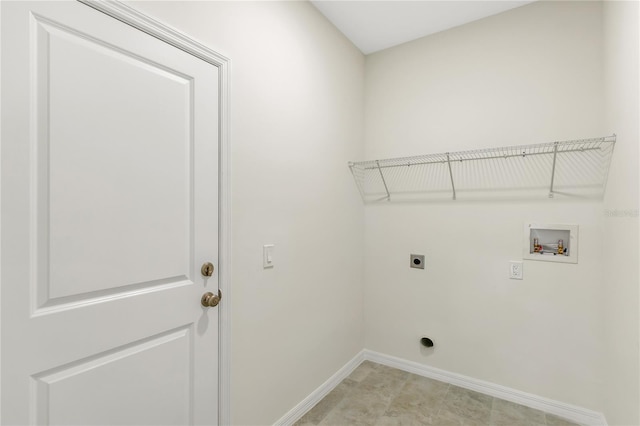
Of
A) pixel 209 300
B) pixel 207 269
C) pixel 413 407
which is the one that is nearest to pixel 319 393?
pixel 413 407

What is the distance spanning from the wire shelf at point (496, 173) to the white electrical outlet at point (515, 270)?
45 cm

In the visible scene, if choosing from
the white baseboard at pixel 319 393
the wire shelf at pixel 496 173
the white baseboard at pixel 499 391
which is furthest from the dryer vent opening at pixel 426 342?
the wire shelf at pixel 496 173

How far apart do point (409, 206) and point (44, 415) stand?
232 cm

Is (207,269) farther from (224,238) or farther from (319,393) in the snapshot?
(319,393)

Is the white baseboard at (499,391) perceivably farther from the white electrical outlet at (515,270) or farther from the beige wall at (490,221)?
the white electrical outlet at (515,270)

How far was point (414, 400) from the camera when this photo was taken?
7.03ft

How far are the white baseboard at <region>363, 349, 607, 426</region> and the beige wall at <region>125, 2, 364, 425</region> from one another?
33cm

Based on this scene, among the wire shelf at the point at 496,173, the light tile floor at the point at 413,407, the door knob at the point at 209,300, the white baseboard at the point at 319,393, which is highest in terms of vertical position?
the wire shelf at the point at 496,173

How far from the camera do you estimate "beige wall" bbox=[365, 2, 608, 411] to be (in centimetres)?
195

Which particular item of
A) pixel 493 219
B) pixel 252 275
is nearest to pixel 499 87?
pixel 493 219

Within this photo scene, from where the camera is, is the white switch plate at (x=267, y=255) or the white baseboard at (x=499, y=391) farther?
the white baseboard at (x=499, y=391)

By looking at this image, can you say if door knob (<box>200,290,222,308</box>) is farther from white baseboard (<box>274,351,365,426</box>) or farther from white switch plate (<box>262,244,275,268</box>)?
white baseboard (<box>274,351,365,426</box>)

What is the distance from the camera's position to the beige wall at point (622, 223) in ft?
4.47

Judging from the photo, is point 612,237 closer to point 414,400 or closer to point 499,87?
point 499,87
